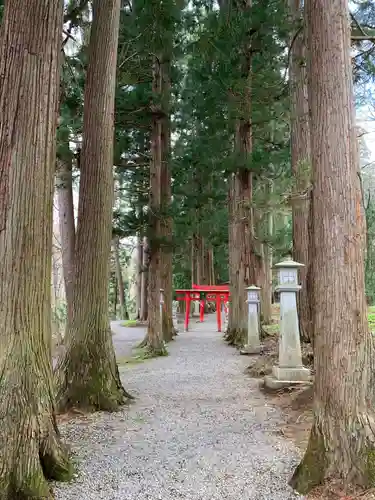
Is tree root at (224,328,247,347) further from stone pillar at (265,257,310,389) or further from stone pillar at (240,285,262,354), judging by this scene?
stone pillar at (265,257,310,389)

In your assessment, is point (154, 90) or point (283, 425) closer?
point (283, 425)

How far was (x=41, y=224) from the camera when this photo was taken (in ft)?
9.71

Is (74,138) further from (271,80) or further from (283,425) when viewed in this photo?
(283,425)

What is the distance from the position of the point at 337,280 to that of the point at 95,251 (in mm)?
3165

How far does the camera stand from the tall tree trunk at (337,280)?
2.64 meters

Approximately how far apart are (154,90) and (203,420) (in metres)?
7.90

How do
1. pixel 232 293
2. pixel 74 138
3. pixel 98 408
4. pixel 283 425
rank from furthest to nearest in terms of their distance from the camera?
pixel 232 293, pixel 74 138, pixel 98 408, pixel 283 425

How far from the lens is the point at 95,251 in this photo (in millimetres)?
5227

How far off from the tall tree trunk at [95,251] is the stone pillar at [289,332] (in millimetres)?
1931

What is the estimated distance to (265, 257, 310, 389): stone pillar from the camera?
17.4 feet

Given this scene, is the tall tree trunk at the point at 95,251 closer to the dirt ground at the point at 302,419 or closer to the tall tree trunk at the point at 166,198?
the dirt ground at the point at 302,419

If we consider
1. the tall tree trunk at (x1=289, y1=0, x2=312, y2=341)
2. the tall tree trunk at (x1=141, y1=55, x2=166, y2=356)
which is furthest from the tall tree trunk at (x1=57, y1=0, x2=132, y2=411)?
the tall tree trunk at (x1=141, y1=55, x2=166, y2=356)

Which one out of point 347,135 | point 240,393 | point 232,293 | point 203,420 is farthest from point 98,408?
point 232,293

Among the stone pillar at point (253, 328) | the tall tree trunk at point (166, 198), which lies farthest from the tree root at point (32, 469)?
the tall tree trunk at point (166, 198)
